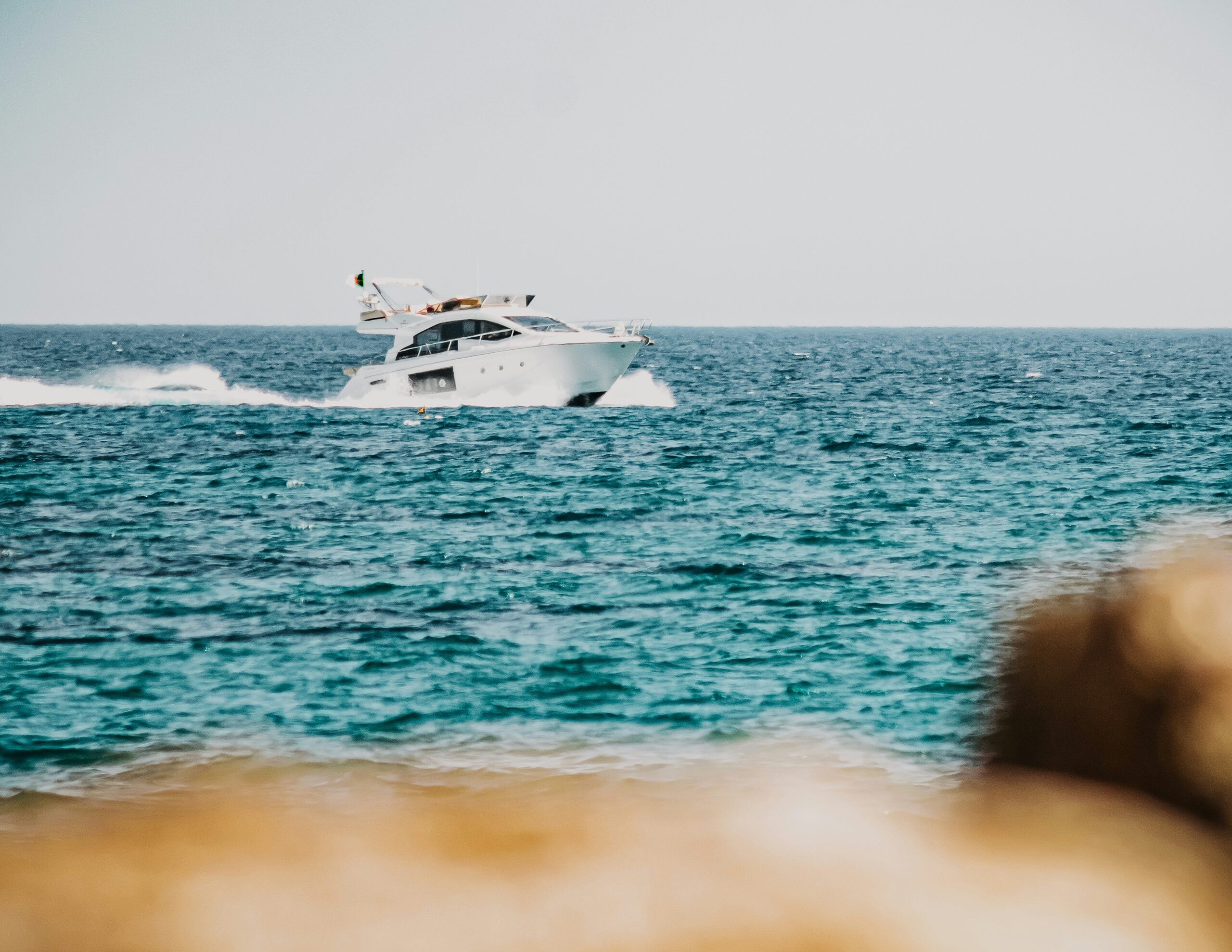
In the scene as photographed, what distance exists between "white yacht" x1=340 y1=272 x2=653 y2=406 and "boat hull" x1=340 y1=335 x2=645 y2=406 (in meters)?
0.02

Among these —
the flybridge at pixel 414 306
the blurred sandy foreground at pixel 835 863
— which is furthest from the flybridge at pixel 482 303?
the blurred sandy foreground at pixel 835 863

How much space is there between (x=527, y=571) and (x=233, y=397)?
36.9 metres

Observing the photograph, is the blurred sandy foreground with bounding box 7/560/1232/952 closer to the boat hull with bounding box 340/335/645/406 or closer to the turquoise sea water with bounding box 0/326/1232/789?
the turquoise sea water with bounding box 0/326/1232/789

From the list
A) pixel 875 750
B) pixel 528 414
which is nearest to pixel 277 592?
pixel 875 750

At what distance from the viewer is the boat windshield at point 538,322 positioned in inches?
1348

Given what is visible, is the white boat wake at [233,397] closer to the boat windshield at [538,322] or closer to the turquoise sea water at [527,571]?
the turquoise sea water at [527,571]

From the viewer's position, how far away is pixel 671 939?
3662mm

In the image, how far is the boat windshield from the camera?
3425 centimetres

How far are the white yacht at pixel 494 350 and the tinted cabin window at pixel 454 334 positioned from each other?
0.8 inches

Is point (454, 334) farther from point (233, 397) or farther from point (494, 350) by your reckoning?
point (233, 397)

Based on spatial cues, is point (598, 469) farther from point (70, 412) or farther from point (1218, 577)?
point (70, 412)

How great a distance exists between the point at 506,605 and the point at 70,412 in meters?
31.8

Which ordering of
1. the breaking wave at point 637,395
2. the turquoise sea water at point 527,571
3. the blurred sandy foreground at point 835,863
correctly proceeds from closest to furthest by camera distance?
the blurred sandy foreground at point 835,863
the turquoise sea water at point 527,571
the breaking wave at point 637,395

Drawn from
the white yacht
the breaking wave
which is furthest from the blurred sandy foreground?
the breaking wave
